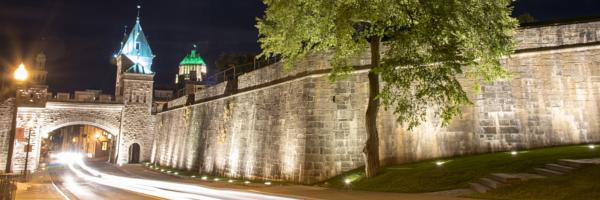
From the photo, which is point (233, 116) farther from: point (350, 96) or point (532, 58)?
point (532, 58)

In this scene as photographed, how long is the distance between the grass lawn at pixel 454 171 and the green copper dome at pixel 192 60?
2862 inches

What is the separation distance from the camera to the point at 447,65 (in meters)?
13.2

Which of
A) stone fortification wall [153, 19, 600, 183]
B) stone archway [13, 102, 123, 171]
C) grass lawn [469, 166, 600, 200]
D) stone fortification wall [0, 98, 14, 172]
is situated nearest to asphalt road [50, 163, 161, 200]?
stone fortification wall [153, 19, 600, 183]

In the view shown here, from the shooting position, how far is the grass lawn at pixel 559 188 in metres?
9.62

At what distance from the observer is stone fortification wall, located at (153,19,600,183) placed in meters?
16.9

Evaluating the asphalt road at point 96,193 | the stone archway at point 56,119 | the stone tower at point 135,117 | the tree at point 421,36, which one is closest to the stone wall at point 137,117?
the stone tower at point 135,117

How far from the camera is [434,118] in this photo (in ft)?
60.7

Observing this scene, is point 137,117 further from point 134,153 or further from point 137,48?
point 137,48

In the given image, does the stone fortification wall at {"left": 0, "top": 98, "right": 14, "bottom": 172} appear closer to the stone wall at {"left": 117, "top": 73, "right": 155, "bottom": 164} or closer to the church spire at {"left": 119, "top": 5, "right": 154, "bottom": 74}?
the stone wall at {"left": 117, "top": 73, "right": 155, "bottom": 164}

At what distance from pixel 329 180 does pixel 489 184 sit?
746 cm

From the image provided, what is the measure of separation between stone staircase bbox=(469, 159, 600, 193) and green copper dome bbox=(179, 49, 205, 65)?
77954 millimetres

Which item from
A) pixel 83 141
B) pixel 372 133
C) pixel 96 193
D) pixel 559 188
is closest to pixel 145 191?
pixel 96 193

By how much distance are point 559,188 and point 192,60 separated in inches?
3168

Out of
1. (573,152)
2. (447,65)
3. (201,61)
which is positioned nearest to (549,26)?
(573,152)
